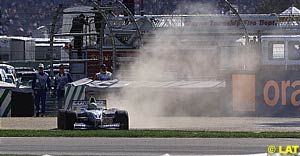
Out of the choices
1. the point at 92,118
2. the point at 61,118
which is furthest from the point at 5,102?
the point at 92,118

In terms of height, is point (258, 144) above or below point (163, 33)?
below

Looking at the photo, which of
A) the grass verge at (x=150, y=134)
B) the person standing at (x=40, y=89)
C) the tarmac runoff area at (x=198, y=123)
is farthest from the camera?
the person standing at (x=40, y=89)

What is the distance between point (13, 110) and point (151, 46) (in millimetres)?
9157

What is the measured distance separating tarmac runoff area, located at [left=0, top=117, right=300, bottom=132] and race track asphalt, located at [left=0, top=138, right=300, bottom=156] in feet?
11.0

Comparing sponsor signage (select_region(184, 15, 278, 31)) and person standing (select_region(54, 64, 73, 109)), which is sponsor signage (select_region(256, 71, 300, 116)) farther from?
sponsor signage (select_region(184, 15, 278, 31))

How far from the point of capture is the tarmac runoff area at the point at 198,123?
76.5ft

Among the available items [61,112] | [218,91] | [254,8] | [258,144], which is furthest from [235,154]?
[254,8]

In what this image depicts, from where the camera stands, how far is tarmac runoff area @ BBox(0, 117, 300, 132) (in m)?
23.3

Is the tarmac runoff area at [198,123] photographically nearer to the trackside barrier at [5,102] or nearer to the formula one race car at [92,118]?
the trackside barrier at [5,102]

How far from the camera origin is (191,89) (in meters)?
27.8

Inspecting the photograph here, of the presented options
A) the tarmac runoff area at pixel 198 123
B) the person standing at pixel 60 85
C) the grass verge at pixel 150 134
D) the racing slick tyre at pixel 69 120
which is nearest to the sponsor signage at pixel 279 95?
the tarmac runoff area at pixel 198 123

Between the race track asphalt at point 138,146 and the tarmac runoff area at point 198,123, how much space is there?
11.0ft

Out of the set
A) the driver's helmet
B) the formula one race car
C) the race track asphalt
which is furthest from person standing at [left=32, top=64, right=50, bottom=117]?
the race track asphalt

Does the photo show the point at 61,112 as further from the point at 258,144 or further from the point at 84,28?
the point at 84,28
